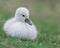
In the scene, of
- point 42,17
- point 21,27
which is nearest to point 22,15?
point 21,27

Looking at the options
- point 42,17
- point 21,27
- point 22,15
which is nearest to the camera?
point 21,27

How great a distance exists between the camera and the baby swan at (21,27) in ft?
24.3

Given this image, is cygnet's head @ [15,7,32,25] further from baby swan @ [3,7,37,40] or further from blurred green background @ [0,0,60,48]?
blurred green background @ [0,0,60,48]

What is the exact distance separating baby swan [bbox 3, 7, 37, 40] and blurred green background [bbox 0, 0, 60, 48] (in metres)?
0.17

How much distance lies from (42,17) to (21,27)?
5.77m

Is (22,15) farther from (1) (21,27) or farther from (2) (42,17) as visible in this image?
(2) (42,17)

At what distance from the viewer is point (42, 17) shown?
1327 centimetres

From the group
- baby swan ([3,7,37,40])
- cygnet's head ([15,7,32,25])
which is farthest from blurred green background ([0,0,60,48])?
cygnet's head ([15,7,32,25])

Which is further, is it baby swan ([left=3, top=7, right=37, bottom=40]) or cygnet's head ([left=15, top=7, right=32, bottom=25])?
cygnet's head ([left=15, top=7, right=32, bottom=25])

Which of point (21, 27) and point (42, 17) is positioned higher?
point (42, 17)

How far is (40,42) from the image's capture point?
751 cm

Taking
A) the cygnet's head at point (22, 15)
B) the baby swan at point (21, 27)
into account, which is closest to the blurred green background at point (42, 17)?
the baby swan at point (21, 27)

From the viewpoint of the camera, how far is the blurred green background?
24.6 ft

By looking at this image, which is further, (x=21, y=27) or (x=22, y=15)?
(x=22, y=15)
